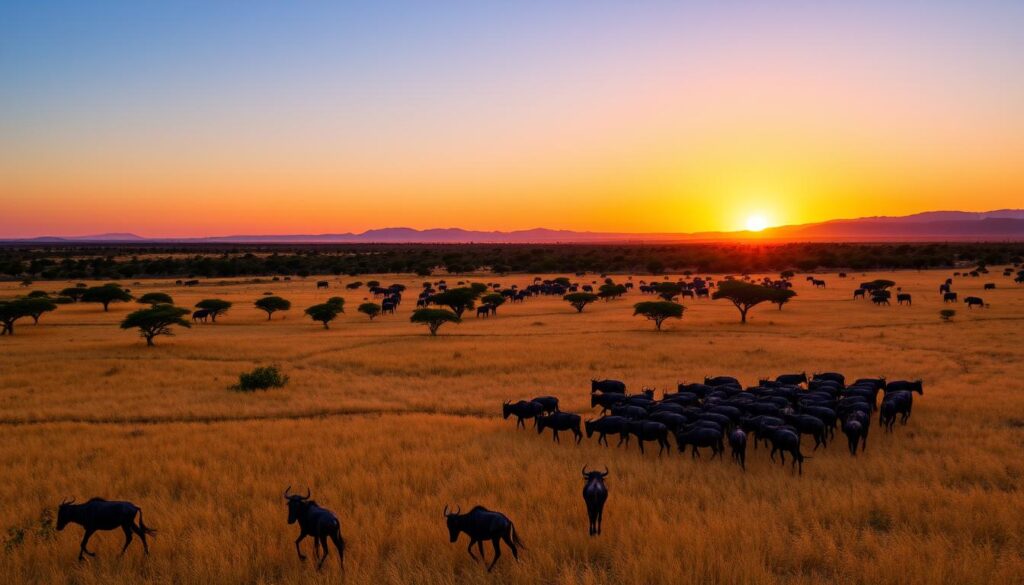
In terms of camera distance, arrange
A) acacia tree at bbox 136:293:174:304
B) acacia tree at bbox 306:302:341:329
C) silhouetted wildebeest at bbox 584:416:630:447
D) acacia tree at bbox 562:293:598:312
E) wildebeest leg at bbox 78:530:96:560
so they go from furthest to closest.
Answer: acacia tree at bbox 136:293:174:304
acacia tree at bbox 562:293:598:312
acacia tree at bbox 306:302:341:329
silhouetted wildebeest at bbox 584:416:630:447
wildebeest leg at bbox 78:530:96:560

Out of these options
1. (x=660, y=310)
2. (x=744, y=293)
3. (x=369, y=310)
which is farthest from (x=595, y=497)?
(x=369, y=310)

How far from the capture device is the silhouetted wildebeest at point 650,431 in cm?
1543

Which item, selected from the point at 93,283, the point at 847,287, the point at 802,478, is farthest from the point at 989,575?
the point at 93,283

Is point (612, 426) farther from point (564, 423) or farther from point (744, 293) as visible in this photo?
point (744, 293)

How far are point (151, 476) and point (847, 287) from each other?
7644 centimetres

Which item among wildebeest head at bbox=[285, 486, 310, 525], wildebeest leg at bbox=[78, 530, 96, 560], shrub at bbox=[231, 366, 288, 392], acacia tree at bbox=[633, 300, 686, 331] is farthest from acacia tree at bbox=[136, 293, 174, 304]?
wildebeest head at bbox=[285, 486, 310, 525]

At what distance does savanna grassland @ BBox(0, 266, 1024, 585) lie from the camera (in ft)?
29.9

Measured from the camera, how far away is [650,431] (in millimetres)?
15461

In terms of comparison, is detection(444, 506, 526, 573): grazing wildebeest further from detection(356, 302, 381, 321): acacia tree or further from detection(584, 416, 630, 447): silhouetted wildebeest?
detection(356, 302, 381, 321): acacia tree

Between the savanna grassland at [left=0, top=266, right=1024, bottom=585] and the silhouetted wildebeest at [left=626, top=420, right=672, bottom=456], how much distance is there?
61cm

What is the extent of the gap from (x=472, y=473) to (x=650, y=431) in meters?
4.89

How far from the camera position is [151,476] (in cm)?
1371

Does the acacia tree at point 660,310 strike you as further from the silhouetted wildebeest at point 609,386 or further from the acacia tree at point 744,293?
the silhouetted wildebeest at point 609,386

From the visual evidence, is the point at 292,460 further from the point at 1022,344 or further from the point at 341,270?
the point at 341,270
